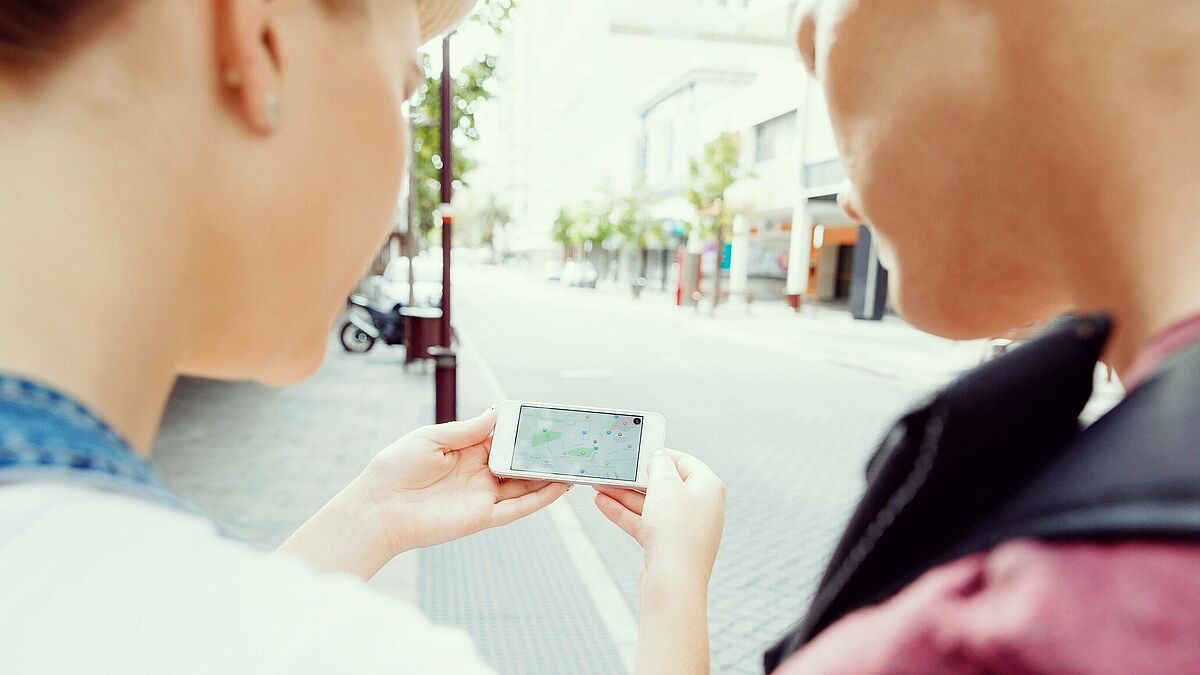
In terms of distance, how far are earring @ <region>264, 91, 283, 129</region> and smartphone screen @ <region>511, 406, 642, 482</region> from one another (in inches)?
40.1

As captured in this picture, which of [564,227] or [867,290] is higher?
[564,227]

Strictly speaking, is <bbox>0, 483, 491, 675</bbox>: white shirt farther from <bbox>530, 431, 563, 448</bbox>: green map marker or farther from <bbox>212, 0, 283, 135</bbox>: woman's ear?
<bbox>530, 431, 563, 448</bbox>: green map marker

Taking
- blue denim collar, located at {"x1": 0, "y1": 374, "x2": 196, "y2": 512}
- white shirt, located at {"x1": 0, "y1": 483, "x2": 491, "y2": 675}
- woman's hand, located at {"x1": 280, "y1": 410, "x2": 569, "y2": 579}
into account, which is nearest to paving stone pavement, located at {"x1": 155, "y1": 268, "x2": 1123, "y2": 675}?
white shirt, located at {"x1": 0, "y1": 483, "x2": 491, "y2": 675}

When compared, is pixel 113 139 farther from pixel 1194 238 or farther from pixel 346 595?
pixel 1194 238

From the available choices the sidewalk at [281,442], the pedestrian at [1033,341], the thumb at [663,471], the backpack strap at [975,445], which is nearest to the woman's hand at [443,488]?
the thumb at [663,471]

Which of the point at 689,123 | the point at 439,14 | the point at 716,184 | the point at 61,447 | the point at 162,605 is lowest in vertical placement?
the point at 162,605

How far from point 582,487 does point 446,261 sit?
2.06 metres

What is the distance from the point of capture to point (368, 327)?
1283 centimetres

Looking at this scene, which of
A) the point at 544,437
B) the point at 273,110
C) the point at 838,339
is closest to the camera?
the point at 273,110

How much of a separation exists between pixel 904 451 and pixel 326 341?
0.67 meters

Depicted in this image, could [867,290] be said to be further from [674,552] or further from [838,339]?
[674,552]

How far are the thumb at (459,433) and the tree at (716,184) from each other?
2316cm

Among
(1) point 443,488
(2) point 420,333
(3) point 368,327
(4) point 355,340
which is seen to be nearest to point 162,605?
(1) point 443,488

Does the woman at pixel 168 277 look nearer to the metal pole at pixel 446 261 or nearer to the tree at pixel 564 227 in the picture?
the metal pole at pixel 446 261
